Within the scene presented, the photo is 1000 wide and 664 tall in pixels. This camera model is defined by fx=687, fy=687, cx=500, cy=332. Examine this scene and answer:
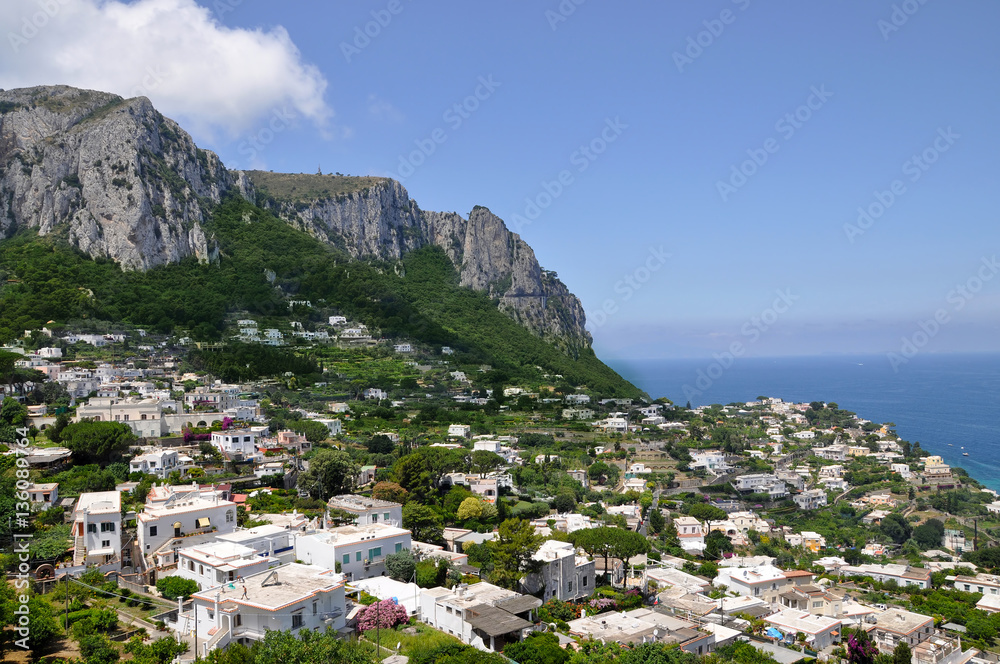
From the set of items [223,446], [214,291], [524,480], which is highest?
[214,291]

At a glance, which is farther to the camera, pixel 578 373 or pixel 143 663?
pixel 578 373

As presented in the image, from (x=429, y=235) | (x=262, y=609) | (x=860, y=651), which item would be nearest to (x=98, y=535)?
(x=262, y=609)

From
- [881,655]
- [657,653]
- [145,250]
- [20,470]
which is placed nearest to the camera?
[657,653]

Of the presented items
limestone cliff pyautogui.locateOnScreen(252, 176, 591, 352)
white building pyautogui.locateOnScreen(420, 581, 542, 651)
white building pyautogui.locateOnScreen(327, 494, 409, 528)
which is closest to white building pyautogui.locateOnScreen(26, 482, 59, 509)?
white building pyautogui.locateOnScreen(327, 494, 409, 528)

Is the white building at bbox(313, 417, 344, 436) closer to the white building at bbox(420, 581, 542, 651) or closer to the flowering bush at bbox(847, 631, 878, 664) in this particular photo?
the white building at bbox(420, 581, 542, 651)

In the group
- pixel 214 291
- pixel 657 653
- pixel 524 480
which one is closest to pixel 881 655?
pixel 657 653

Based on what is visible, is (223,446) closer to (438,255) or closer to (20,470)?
(20,470)

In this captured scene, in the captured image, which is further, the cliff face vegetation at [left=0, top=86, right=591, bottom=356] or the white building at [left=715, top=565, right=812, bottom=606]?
the cliff face vegetation at [left=0, top=86, right=591, bottom=356]
